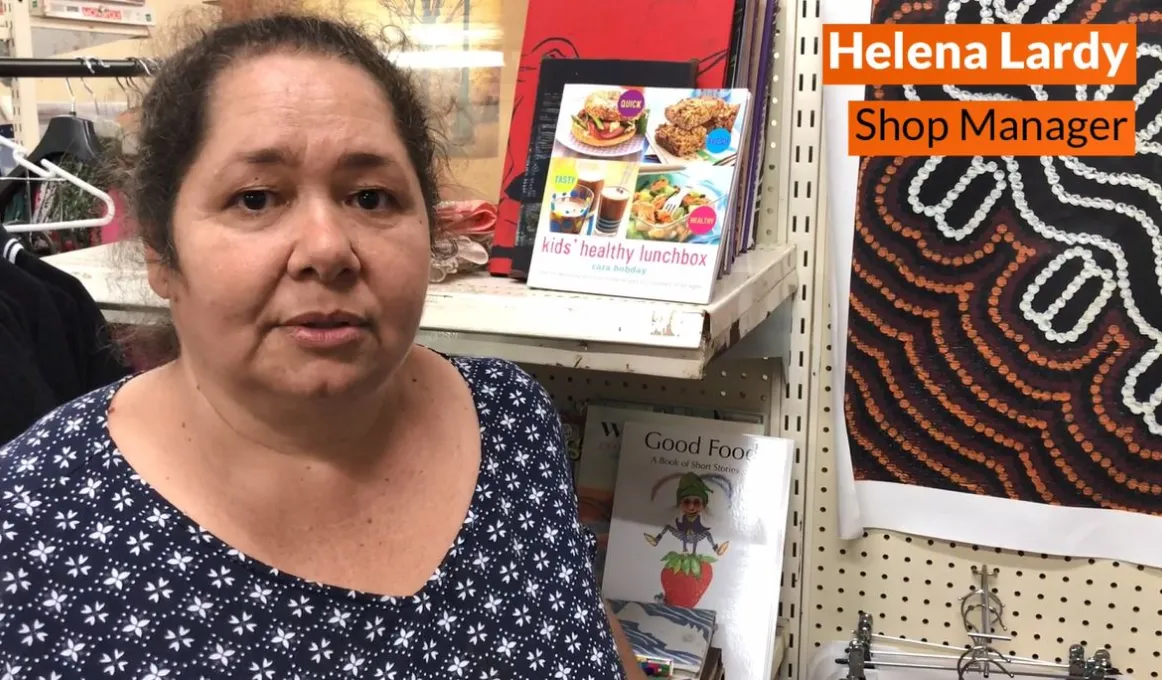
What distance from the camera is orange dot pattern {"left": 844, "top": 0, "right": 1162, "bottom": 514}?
107cm

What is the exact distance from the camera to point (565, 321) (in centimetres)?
85

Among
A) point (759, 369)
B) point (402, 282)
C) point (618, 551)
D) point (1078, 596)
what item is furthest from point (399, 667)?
point (1078, 596)

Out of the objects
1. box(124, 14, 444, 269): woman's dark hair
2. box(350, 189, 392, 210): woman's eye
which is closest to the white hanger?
box(124, 14, 444, 269): woman's dark hair

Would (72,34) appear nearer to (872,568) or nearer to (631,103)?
(631,103)

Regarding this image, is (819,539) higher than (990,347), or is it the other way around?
(990,347)

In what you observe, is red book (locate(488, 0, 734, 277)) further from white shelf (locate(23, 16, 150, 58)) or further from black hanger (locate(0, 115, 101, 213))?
white shelf (locate(23, 16, 150, 58))

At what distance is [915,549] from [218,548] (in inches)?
34.9

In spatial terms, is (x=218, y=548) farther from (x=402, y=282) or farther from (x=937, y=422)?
(x=937, y=422)

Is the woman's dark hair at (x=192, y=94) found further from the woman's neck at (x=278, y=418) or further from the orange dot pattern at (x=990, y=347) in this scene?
the orange dot pattern at (x=990, y=347)

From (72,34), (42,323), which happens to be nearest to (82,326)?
(42,323)

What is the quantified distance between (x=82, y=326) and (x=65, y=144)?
0.46 metres

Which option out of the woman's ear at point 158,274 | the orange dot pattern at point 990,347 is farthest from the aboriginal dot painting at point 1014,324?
the woman's ear at point 158,274

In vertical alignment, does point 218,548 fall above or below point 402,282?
below

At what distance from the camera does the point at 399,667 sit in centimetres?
69
